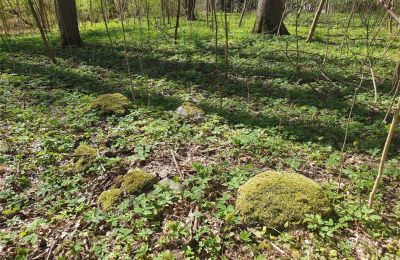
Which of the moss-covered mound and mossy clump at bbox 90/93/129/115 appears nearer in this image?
the moss-covered mound

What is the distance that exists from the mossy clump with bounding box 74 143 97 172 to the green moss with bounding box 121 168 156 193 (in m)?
0.73

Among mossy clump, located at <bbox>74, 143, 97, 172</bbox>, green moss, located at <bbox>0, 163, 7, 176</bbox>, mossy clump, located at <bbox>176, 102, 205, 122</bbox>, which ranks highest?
mossy clump, located at <bbox>176, 102, 205, 122</bbox>

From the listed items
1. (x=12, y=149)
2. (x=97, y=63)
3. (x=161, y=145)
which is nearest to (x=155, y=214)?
(x=161, y=145)

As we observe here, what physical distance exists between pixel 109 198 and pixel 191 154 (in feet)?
4.17

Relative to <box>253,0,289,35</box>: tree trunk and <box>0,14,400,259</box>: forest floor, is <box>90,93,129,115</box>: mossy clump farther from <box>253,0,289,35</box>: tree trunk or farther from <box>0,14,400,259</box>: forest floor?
<box>253,0,289,35</box>: tree trunk

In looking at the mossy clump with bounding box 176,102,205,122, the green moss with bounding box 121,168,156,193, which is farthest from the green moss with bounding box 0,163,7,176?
the mossy clump with bounding box 176,102,205,122

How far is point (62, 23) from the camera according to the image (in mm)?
9391

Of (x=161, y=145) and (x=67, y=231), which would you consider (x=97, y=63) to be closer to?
(x=161, y=145)

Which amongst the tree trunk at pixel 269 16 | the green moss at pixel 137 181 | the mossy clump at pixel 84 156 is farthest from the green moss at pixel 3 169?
the tree trunk at pixel 269 16

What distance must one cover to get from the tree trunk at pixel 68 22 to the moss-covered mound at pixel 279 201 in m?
8.14

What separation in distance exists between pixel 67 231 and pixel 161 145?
1.71 m

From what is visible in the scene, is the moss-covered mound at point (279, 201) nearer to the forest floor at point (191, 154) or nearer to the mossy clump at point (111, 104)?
the forest floor at point (191, 154)

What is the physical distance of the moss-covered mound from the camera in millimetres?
3010

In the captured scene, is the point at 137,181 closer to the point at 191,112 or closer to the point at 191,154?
the point at 191,154
